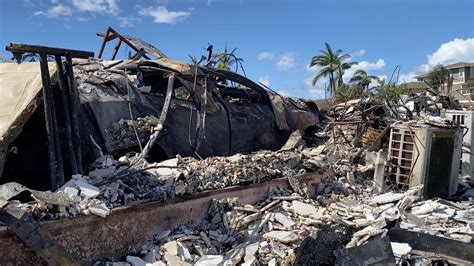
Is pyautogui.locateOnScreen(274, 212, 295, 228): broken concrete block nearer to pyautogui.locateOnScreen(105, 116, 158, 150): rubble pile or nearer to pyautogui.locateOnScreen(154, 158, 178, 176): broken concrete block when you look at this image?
pyautogui.locateOnScreen(154, 158, 178, 176): broken concrete block

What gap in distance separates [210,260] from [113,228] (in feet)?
2.75

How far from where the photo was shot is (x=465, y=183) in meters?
7.38

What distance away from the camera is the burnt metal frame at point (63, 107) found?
4082 millimetres

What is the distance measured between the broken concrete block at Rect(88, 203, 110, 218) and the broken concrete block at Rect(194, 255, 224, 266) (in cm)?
83

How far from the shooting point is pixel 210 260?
3.74 meters

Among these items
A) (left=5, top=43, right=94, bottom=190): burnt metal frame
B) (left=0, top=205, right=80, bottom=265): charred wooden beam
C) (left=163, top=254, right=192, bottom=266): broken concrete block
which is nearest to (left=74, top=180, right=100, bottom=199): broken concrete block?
(left=5, top=43, right=94, bottom=190): burnt metal frame

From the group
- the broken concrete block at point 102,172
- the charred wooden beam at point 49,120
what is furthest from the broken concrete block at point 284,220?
the charred wooden beam at point 49,120

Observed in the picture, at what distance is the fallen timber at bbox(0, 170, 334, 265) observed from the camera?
314 cm

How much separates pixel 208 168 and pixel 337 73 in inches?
1371

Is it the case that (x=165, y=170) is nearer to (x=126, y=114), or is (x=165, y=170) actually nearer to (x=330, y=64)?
(x=126, y=114)

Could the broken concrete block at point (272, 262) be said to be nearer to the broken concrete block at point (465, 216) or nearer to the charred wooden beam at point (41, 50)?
the charred wooden beam at point (41, 50)

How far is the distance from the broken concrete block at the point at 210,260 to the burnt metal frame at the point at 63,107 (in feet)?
4.73

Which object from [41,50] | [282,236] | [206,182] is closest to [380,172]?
[282,236]

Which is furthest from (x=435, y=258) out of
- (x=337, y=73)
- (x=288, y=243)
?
(x=337, y=73)
